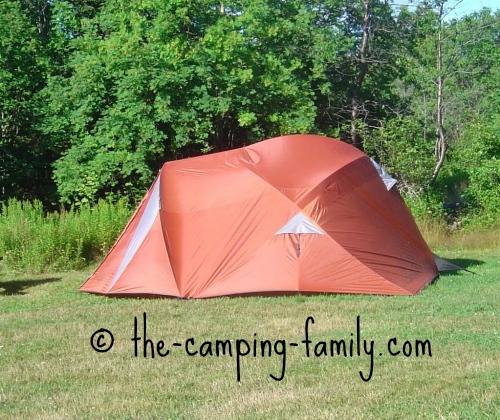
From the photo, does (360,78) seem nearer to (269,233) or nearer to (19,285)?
(269,233)

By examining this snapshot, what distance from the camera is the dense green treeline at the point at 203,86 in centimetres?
1658

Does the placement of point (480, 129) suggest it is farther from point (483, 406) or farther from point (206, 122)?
point (483, 406)

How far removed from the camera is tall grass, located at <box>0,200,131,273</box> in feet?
41.0

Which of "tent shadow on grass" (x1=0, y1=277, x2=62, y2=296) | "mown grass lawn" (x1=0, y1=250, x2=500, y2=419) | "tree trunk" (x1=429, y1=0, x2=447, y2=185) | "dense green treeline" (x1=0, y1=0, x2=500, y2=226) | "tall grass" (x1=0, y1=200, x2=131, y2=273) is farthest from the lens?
"tree trunk" (x1=429, y1=0, x2=447, y2=185)

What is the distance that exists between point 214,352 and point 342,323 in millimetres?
1590

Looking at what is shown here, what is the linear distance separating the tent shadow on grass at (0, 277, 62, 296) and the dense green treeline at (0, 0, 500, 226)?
4993 mm

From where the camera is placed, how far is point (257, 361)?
6.54 meters

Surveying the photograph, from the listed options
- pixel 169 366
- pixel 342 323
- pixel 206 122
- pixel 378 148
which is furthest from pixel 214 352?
pixel 378 148

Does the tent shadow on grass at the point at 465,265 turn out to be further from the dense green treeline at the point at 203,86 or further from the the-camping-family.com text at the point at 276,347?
the dense green treeline at the point at 203,86

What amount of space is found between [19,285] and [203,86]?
694 centimetres

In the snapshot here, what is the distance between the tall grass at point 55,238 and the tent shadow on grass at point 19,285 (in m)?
0.80

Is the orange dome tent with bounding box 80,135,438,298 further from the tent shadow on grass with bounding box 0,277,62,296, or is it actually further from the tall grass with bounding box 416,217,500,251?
the tall grass with bounding box 416,217,500,251

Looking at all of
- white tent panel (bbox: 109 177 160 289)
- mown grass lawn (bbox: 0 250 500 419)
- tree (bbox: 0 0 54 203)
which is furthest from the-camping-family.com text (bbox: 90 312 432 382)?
tree (bbox: 0 0 54 203)

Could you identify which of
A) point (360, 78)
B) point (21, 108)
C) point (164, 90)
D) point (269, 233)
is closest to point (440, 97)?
point (360, 78)
